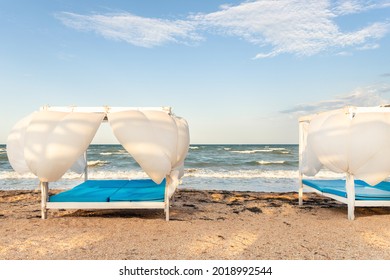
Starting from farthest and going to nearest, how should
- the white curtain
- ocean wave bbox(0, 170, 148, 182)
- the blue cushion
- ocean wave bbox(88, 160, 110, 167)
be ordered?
ocean wave bbox(88, 160, 110, 167) → ocean wave bbox(0, 170, 148, 182) → the blue cushion → the white curtain

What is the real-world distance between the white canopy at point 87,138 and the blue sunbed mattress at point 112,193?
650mm

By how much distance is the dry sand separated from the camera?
3.38m

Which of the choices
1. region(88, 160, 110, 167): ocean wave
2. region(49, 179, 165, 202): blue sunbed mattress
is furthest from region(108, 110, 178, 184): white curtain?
region(88, 160, 110, 167): ocean wave

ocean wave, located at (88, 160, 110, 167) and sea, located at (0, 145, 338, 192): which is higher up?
sea, located at (0, 145, 338, 192)

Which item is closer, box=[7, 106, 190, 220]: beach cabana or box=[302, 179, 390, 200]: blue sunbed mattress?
→ box=[7, 106, 190, 220]: beach cabana

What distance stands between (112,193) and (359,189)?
423cm

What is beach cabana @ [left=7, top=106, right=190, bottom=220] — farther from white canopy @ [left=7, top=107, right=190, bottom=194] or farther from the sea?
the sea

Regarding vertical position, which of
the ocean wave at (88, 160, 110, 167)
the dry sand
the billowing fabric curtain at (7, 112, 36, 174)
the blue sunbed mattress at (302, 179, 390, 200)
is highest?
the billowing fabric curtain at (7, 112, 36, 174)

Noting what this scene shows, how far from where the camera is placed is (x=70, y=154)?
13.7 ft

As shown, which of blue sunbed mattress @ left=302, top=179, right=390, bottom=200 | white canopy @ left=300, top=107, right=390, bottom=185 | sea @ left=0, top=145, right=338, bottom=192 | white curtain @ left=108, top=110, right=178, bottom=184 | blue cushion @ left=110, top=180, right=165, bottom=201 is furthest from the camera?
sea @ left=0, top=145, right=338, bottom=192

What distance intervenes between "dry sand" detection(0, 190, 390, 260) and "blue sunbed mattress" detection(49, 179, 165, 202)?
1.11ft

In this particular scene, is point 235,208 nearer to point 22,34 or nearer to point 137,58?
point 137,58
